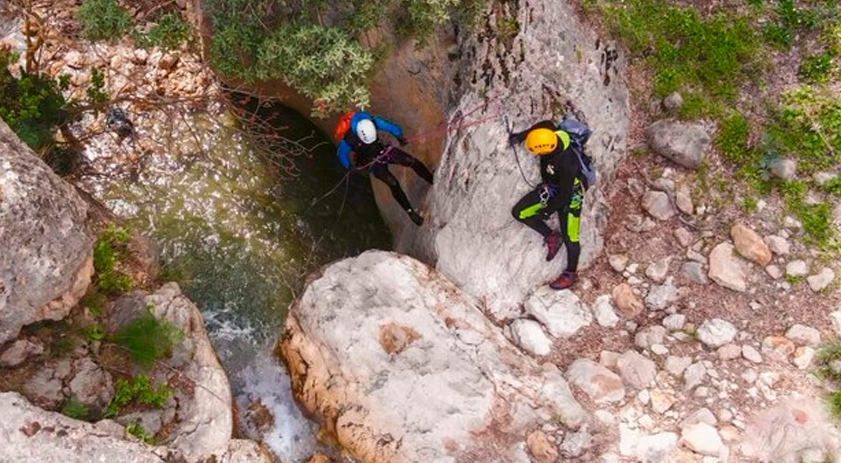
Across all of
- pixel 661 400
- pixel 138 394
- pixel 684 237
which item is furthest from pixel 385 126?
pixel 661 400

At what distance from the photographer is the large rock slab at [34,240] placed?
6.41m

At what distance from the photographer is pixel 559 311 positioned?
859 cm

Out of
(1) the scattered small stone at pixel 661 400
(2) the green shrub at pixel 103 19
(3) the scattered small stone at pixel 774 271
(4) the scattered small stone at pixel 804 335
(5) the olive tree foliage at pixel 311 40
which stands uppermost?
(2) the green shrub at pixel 103 19

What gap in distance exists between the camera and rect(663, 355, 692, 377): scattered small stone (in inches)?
316

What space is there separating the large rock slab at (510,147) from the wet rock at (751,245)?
171cm

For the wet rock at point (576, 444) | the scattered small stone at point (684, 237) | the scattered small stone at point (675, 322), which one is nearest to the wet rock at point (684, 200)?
the scattered small stone at point (684, 237)

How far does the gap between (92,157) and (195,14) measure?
9.33 ft

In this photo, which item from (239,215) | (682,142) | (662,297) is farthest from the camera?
(239,215)

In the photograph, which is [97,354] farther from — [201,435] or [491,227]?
[491,227]

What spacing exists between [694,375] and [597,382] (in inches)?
45.2

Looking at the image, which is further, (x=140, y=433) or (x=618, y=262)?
(x=618, y=262)

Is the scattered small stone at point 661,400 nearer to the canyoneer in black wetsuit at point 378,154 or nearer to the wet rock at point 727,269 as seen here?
the wet rock at point 727,269

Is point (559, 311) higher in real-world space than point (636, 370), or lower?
higher

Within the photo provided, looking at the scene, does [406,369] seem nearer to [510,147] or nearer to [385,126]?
[510,147]
